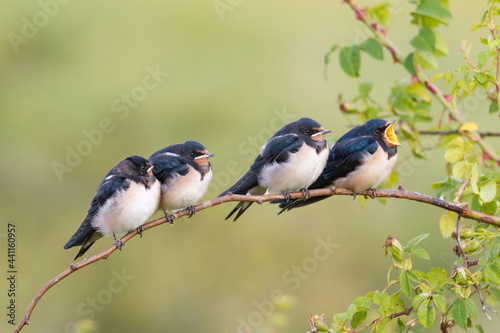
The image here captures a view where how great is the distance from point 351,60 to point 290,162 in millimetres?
588

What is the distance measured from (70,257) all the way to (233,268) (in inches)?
73.2

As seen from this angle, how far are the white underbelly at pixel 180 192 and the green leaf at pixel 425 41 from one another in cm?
124

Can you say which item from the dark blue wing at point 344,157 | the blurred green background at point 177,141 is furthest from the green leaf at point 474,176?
the blurred green background at point 177,141

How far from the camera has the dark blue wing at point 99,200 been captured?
3.14 meters

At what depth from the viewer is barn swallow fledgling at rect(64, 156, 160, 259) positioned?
3107 millimetres

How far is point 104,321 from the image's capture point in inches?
305

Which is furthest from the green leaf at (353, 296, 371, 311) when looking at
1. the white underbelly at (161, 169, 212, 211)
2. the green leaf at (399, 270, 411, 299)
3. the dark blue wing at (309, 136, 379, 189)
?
the dark blue wing at (309, 136, 379, 189)

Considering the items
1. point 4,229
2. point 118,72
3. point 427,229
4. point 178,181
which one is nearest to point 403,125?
point 178,181

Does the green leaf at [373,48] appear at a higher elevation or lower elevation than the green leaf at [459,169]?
higher

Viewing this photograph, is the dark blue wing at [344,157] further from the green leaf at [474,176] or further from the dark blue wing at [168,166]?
the green leaf at [474,176]

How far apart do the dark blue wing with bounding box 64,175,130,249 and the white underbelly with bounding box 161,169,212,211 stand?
9.0 inches

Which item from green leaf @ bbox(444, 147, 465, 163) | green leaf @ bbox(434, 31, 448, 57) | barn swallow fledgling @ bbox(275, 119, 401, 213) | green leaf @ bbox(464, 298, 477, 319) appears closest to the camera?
green leaf @ bbox(464, 298, 477, 319)

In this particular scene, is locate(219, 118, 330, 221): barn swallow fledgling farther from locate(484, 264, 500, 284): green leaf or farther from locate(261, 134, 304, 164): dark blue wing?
locate(484, 264, 500, 284): green leaf

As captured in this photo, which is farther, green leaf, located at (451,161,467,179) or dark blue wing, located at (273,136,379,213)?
dark blue wing, located at (273,136,379,213)
